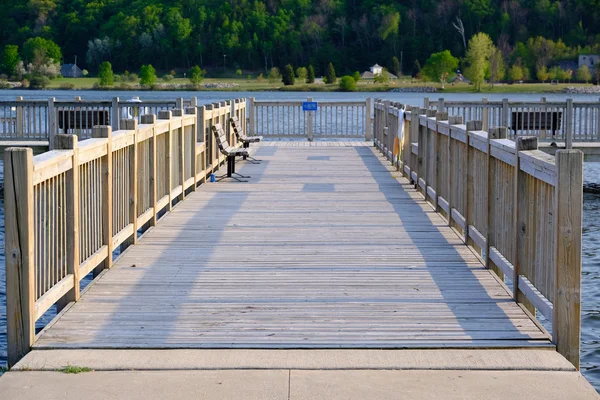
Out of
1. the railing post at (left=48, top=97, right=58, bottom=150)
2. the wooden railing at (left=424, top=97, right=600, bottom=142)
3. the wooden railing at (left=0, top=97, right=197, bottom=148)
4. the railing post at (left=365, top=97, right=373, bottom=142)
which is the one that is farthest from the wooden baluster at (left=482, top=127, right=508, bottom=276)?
the railing post at (left=365, top=97, right=373, bottom=142)

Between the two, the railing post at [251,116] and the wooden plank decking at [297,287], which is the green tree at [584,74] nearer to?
the railing post at [251,116]

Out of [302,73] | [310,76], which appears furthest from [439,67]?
[302,73]

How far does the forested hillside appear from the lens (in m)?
182

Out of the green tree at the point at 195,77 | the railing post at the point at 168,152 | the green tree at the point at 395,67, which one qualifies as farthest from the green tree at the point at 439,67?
the railing post at the point at 168,152

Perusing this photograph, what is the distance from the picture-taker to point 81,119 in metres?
21.7

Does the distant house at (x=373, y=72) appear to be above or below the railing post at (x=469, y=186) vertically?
above

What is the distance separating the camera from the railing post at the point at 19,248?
18.2ft

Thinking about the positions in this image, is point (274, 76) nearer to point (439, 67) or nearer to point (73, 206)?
point (439, 67)

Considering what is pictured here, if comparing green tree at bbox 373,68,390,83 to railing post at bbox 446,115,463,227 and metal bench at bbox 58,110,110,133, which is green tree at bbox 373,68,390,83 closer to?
metal bench at bbox 58,110,110,133

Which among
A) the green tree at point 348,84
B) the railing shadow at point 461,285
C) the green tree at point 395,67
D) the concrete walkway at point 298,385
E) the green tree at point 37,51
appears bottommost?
the concrete walkway at point 298,385

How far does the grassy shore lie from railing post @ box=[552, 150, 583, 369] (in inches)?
5794

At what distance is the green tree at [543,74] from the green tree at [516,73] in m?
2.90

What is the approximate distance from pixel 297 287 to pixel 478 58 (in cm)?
16727

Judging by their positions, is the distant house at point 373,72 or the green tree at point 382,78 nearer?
the green tree at point 382,78
